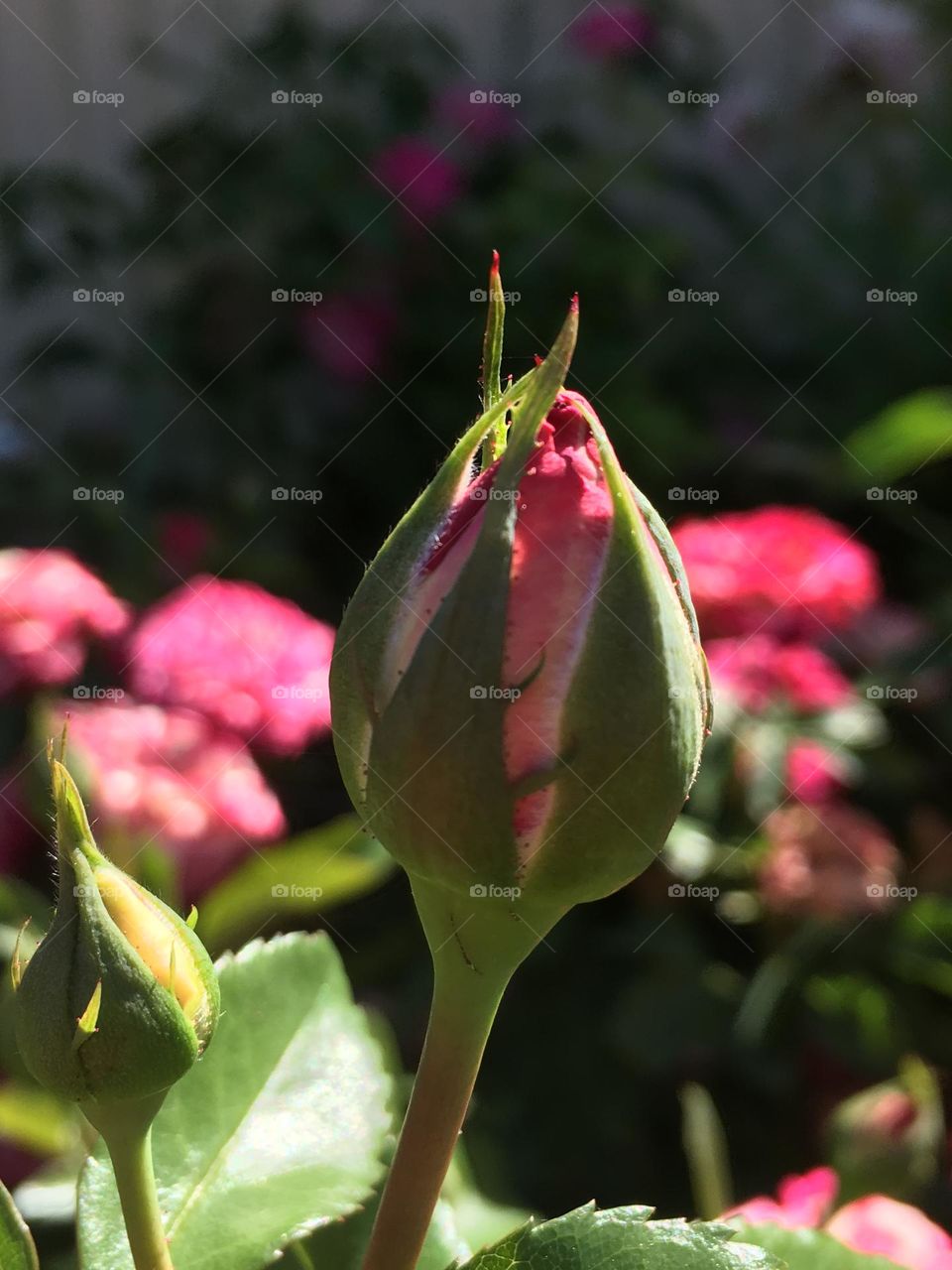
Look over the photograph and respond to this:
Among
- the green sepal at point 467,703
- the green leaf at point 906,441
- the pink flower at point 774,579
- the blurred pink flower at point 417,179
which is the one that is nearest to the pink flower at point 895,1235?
the green sepal at point 467,703

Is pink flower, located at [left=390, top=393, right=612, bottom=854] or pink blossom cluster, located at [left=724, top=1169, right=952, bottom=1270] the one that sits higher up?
pink flower, located at [left=390, top=393, right=612, bottom=854]

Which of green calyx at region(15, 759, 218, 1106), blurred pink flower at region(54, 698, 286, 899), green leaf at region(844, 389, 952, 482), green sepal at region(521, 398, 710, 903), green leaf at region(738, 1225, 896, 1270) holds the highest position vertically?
green sepal at region(521, 398, 710, 903)

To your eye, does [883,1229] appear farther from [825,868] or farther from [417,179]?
[417,179]

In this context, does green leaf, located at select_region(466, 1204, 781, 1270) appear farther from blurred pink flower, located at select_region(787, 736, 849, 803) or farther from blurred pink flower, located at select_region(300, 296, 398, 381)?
blurred pink flower, located at select_region(300, 296, 398, 381)

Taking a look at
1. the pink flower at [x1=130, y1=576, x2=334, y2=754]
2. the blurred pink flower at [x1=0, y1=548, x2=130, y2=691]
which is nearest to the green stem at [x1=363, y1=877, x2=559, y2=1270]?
the pink flower at [x1=130, y1=576, x2=334, y2=754]

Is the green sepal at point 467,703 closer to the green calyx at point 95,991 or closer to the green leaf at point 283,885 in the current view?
the green calyx at point 95,991

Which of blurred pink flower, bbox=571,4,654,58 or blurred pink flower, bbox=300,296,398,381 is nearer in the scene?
blurred pink flower, bbox=300,296,398,381

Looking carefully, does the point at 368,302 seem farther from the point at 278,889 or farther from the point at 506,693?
the point at 506,693

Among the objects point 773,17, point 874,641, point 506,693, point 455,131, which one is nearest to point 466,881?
point 506,693
